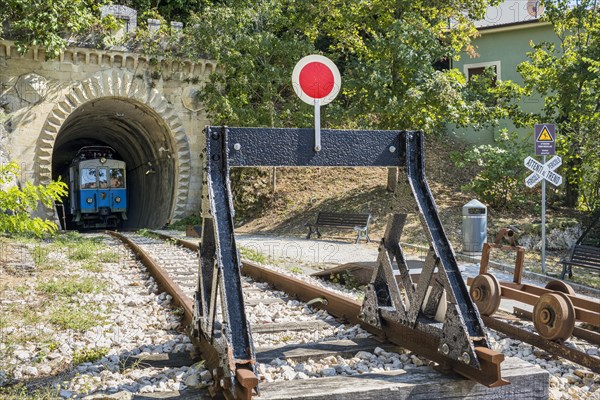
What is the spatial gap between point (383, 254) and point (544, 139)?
790 cm

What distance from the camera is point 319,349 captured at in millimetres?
4480

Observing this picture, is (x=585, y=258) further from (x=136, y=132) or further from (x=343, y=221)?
(x=136, y=132)

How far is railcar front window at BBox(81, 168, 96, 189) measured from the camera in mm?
27172

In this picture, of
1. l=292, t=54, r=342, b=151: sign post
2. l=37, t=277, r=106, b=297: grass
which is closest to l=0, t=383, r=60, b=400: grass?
l=292, t=54, r=342, b=151: sign post

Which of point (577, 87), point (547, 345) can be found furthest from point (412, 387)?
point (577, 87)

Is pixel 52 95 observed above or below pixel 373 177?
above

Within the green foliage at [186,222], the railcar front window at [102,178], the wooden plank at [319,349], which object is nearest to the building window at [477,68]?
the green foliage at [186,222]

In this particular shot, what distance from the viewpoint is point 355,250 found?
1455 centimetres

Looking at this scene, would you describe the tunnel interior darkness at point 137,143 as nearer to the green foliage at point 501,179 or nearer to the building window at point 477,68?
the green foliage at point 501,179

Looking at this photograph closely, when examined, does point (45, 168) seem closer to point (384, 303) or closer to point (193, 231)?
point (193, 231)

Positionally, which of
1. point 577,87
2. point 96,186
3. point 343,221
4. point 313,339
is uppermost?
point 577,87

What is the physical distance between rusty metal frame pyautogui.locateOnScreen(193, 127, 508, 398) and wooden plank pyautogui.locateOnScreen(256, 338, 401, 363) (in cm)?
17

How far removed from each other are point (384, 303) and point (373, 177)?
1802 centimetres

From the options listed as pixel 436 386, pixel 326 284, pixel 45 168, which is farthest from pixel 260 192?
pixel 436 386
